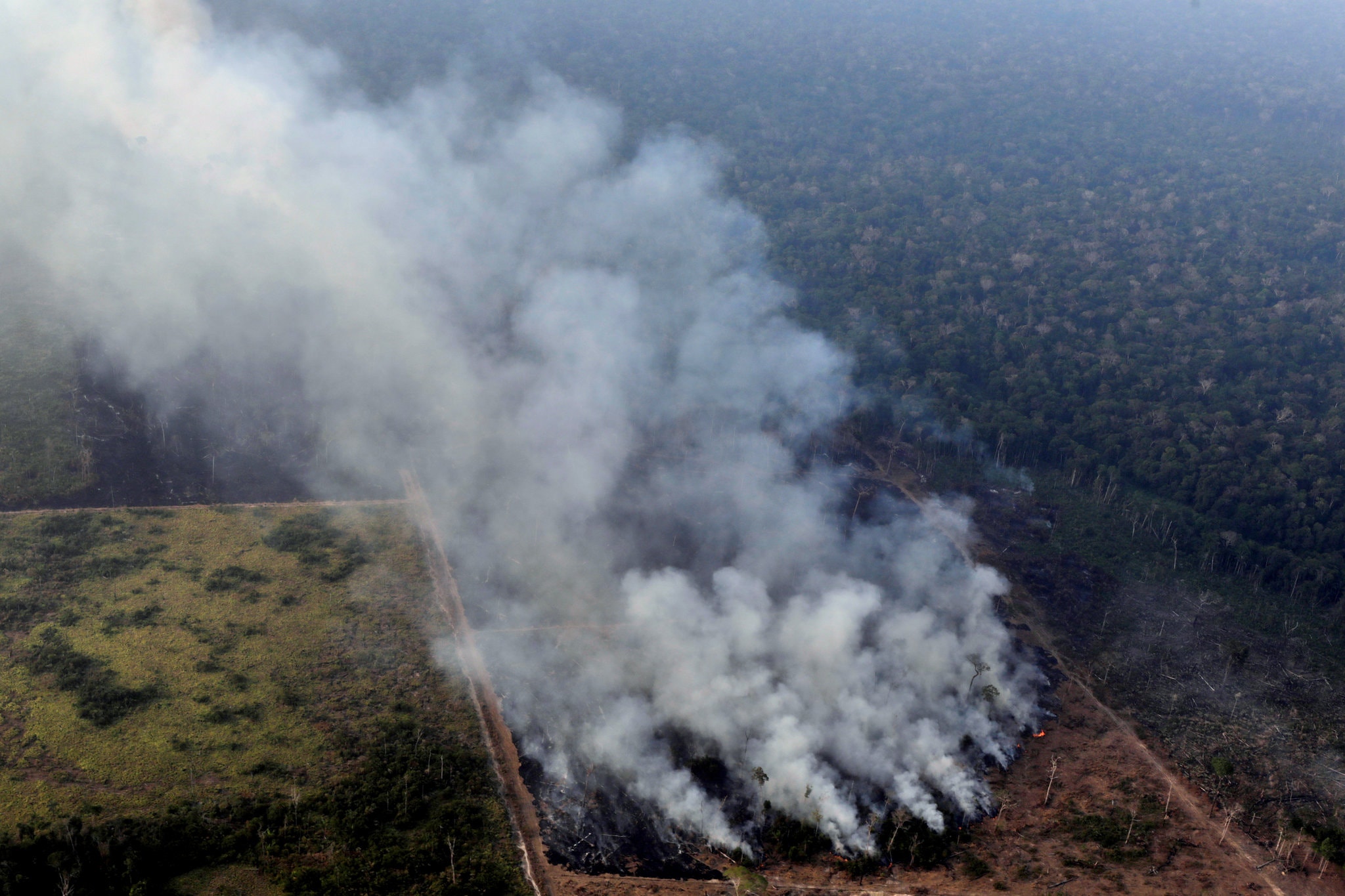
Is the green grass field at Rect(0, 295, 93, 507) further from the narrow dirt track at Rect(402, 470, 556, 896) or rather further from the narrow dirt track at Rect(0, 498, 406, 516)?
the narrow dirt track at Rect(402, 470, 556, 896)

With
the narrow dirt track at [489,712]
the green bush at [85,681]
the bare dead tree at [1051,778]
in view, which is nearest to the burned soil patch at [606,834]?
the narrow dirt track at [489,712]

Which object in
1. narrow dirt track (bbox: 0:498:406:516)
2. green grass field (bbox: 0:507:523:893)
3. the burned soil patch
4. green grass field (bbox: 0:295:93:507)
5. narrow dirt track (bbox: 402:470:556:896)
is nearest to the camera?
green grass field (bbox: 0:507:523:893)

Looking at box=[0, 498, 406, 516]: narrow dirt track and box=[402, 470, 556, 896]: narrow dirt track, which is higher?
box=[0, 498, 406, 516]: narrow dirt track

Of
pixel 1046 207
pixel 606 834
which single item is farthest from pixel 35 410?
pixel 1046 207

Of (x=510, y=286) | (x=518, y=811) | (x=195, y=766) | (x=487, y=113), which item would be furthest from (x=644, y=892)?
(x=487, y=113)

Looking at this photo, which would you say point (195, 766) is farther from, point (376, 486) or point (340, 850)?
point (376, 486)

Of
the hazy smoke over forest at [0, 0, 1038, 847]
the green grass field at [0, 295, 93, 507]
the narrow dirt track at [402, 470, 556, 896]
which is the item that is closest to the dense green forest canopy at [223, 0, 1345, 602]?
the hazy smoke over forest at [0, 0, 1038, 847]

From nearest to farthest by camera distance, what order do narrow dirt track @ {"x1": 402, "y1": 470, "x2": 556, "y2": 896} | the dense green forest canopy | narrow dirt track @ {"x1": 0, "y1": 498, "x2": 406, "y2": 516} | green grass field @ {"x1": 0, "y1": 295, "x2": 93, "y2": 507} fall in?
narrow dirt track @ {"x1": 402, "y1": 470, "x2": 556, "y2": 896}
narrow dirt track @ {"x1": 0, "y1": 498, "x2": 406, "y2": 516}
green grass field @ {"x1": 0, "y1": 295, "x2": 93, "y2": 507}
the dense green forest canopy
